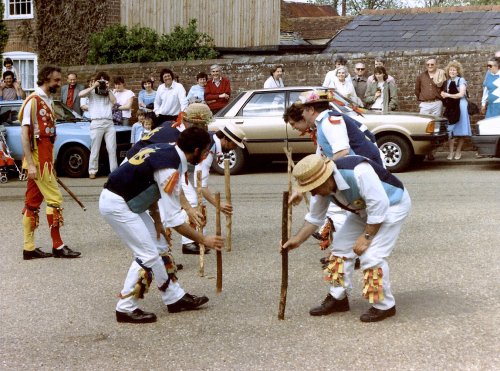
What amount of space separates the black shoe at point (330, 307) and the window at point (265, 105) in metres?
9.91

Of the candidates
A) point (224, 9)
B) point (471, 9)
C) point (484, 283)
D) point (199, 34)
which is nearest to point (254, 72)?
point (199, 34)

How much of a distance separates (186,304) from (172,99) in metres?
10.7

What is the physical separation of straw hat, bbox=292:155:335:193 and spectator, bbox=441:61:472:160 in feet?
39.0

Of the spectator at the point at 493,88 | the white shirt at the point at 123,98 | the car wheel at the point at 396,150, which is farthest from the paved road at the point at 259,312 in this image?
the white shirt at the point at 123,98

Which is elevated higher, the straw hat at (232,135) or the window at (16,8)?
the window at (16,8)

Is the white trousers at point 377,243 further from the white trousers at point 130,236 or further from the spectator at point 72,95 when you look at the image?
the spectator at point 72,95

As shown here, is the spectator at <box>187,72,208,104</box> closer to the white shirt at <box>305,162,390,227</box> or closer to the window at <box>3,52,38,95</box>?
the window at <box>3,52,38,95</box>

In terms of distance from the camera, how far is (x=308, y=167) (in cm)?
600

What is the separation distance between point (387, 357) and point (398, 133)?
10.7 meters

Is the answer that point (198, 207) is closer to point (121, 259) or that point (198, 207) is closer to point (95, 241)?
point (121, 259)

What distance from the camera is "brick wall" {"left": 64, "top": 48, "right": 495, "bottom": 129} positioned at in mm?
19359

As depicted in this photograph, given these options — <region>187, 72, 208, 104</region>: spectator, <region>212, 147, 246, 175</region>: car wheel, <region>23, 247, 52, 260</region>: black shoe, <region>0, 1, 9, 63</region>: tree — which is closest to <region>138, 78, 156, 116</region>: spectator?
<region>187, 72, 208, 104</region>: spectator

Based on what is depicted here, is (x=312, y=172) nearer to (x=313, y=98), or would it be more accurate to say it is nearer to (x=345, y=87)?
(x=313, y=98)

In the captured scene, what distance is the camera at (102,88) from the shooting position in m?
16.2
